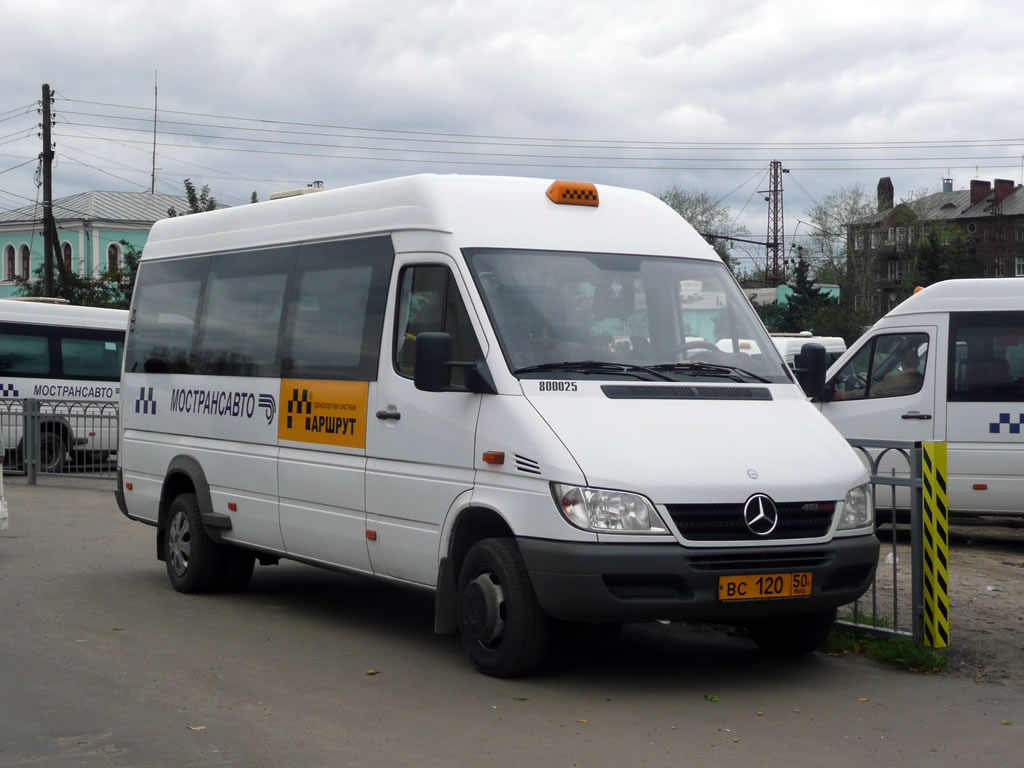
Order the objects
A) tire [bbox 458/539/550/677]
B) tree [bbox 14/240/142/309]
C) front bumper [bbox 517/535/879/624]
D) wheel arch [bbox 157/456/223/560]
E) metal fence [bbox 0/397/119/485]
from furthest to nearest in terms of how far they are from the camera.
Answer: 1. tree [bbox 14/240/142/309]
2. metal fence [bbox 0/397/119/485]
3. wheel arch [bbox 157/456/223/560]
4. tire [bbox 458/539/550/677]
5. front bumper [bbox 517/535/879/624]

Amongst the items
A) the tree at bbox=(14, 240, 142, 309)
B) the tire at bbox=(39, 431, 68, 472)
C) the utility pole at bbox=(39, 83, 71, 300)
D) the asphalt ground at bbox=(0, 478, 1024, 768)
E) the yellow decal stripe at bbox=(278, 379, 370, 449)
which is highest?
the utility pole at bbox=(39, 83, 71, 300)

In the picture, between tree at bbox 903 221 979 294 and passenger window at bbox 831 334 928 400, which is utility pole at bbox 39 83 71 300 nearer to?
passenger window at bbox 831 334 928 400

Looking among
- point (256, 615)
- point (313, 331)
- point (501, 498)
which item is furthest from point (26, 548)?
point (501, 498)

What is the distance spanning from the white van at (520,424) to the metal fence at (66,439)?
37.8 ft

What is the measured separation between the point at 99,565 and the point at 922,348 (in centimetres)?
807

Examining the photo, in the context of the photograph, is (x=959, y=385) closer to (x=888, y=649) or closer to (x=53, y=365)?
(x=888, y=649)

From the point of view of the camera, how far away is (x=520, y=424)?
7.36 metres

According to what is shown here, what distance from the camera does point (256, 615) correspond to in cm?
988

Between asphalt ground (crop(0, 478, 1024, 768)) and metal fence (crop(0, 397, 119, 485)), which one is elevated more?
metal fence (crop(0, 397, 119, 485))

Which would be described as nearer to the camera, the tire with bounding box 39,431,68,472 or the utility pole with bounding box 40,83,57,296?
the tire with bounding box 39,431,68,472

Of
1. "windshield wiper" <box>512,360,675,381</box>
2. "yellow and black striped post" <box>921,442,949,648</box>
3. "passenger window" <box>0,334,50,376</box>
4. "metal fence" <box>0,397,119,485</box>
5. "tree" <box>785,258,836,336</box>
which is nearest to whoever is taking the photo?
"windshield wiper" <box>512,360,675,381</box>

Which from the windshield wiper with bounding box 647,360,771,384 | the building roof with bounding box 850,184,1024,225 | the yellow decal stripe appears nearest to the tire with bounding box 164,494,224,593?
the yellow decal stripe

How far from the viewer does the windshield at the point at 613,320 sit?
25.6 feet

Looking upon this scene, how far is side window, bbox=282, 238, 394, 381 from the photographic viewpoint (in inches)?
345
